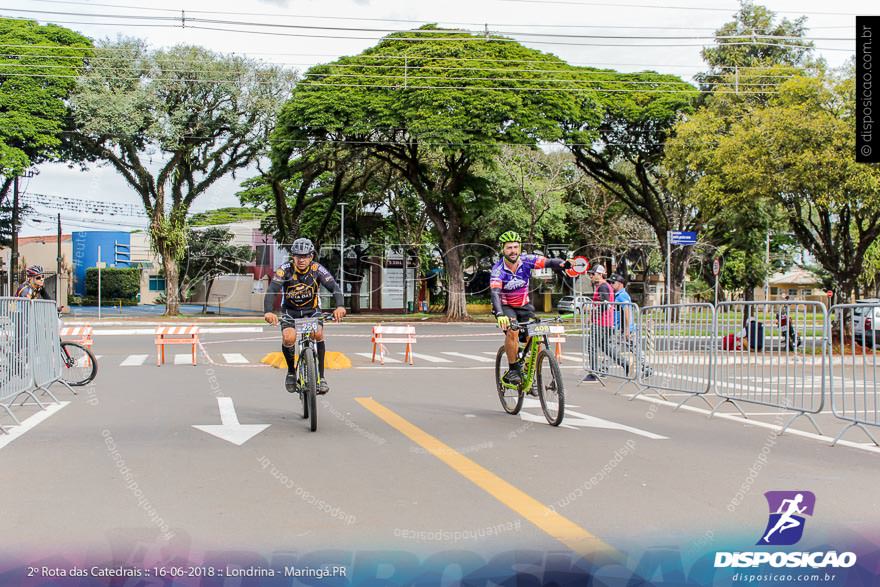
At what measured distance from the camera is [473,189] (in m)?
43.7

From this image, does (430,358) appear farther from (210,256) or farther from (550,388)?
(210,256)

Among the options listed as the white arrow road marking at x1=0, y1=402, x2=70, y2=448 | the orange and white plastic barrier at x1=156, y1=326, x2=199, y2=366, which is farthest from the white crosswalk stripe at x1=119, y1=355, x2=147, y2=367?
the white arrow road marking at x1=0, y1=402, x2=70, y2=448

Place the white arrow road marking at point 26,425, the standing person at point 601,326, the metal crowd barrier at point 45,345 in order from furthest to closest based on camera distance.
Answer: the standing person at point 601,326, the metal crowd barrier at point 45,345, the white arrow road marking at point 26,425

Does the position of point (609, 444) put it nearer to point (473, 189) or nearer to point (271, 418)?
point (271, 418)

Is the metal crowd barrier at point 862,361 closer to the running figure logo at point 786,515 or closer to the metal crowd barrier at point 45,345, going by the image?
the running figure logo at point 786,515

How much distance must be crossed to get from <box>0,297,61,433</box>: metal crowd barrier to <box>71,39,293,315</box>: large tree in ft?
105

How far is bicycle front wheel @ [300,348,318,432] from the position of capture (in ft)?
27.7

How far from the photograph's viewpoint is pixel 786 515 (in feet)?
17.5

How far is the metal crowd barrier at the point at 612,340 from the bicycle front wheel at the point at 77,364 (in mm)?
7431

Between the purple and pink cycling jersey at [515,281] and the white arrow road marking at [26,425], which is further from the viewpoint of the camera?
the purple and pink cycling jersey at [515,281]

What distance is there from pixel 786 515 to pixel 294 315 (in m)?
5.51

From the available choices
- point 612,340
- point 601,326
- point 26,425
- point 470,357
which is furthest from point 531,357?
point 470,357

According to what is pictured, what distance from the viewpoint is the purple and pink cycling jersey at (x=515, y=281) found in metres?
9.73

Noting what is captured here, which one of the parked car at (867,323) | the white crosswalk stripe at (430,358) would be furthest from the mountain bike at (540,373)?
the white crosswalk stripe at (430,358)
